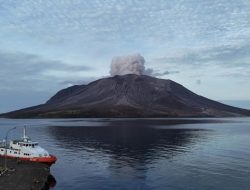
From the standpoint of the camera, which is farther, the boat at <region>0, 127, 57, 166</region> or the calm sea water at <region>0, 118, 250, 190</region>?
the boat at <region>0, 127, 57, 166</region>

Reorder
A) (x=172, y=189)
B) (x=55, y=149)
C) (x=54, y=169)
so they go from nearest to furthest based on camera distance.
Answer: (x=172, y=189) < (x=54, y=169) < (x=55, y=149)

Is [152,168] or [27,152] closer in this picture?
[152,168]

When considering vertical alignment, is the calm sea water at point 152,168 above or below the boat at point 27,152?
below

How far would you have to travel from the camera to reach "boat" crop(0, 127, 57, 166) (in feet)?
288

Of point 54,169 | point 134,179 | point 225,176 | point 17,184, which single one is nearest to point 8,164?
point 54,169

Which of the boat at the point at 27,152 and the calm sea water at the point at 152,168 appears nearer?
the calm sea water at the point at 152,168

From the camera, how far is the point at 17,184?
62562mm

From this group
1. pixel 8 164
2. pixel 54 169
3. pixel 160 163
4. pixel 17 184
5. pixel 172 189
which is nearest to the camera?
pixel 17 184

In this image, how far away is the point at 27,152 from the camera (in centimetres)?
9012

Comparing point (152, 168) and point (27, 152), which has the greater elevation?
point (27, 152)

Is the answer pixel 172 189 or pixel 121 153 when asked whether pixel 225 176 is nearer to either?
pixel 172 189

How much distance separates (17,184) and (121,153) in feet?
187

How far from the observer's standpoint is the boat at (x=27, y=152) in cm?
8781

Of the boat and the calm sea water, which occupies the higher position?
the boat
